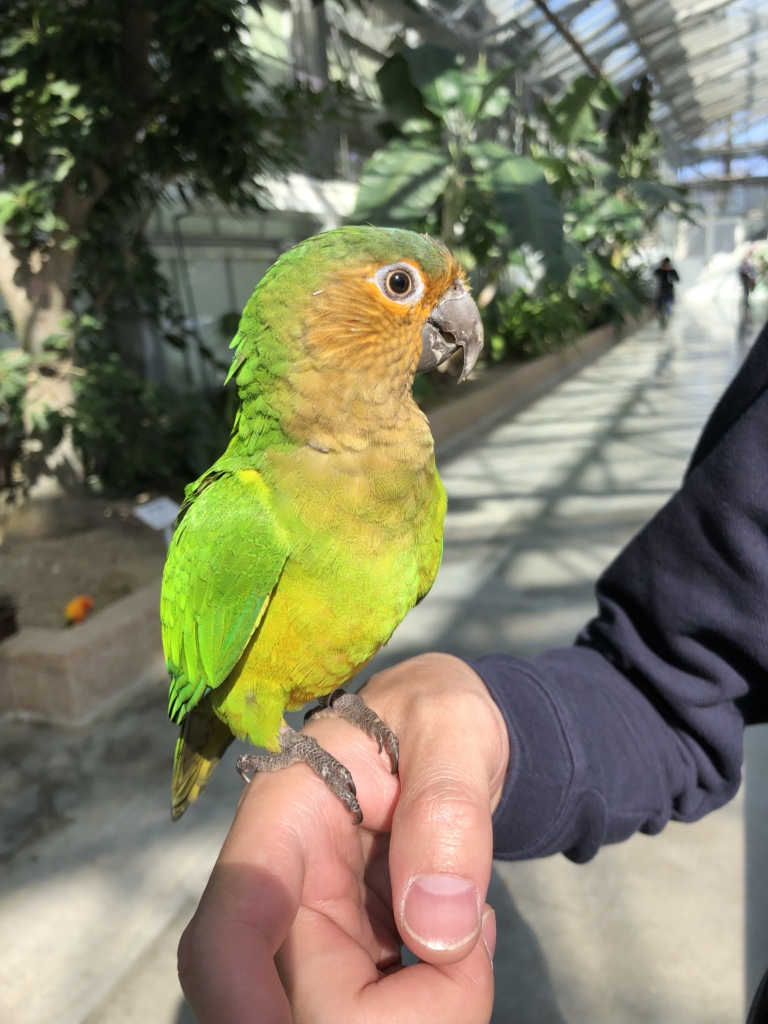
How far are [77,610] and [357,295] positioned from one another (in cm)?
200

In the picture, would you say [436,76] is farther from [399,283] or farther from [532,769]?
[532,769]

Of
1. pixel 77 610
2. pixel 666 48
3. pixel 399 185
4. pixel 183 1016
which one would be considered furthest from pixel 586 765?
pixel 666 48

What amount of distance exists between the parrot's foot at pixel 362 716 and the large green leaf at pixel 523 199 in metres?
4.02

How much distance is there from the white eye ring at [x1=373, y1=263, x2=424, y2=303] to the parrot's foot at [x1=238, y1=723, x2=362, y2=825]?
64cm

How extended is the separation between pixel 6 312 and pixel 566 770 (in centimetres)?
317

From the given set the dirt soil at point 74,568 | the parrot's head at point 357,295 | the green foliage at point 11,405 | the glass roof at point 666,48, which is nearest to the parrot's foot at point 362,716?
the parrot's head at point 357,295

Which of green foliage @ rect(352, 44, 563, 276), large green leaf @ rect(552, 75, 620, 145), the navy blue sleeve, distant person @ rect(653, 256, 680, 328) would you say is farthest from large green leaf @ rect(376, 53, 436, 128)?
distant person @ rect(653, 256, 680, 328)

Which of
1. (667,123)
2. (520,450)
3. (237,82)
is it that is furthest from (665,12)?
(237,82)

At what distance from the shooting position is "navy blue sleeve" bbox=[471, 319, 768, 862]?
95 centimetres

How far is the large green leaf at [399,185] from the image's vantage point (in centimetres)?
423

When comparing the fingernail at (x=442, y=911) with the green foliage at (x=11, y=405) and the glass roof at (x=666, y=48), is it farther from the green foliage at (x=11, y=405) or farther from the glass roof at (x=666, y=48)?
the glass roof at (x=666, y=48)

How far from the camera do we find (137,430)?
10.5 feet

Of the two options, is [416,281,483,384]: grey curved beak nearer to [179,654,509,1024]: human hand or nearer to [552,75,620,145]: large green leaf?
[179,654,509,1024]: human hand

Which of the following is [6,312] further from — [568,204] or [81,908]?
[568,204]
